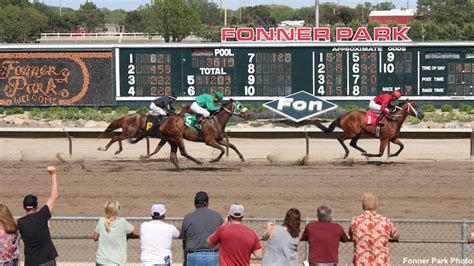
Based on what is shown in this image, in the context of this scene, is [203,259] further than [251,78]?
No

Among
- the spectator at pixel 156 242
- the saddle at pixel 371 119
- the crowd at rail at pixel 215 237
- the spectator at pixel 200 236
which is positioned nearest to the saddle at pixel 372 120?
the saddle at pixel 371 119

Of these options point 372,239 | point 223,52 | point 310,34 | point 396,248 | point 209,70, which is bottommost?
point 396,248

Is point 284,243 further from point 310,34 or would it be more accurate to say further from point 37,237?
point 310,34

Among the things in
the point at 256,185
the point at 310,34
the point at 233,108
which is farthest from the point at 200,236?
the point at 310,34

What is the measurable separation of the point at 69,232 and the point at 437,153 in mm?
11168

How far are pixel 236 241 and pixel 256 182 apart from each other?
9475 millimetres

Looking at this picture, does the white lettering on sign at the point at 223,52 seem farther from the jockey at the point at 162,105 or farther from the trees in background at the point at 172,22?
the trees in background at the point at 172,22

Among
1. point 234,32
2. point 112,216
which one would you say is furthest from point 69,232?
point 234,32

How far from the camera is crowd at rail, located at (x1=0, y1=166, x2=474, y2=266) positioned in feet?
26.9

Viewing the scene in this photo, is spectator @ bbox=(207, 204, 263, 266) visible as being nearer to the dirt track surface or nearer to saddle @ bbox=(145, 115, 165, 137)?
the dirt track surface

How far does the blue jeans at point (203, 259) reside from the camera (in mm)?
Result: 8656

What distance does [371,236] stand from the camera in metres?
8.33

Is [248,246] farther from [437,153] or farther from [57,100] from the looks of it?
[57,100]

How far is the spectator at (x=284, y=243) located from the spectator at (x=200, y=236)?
0.59m
